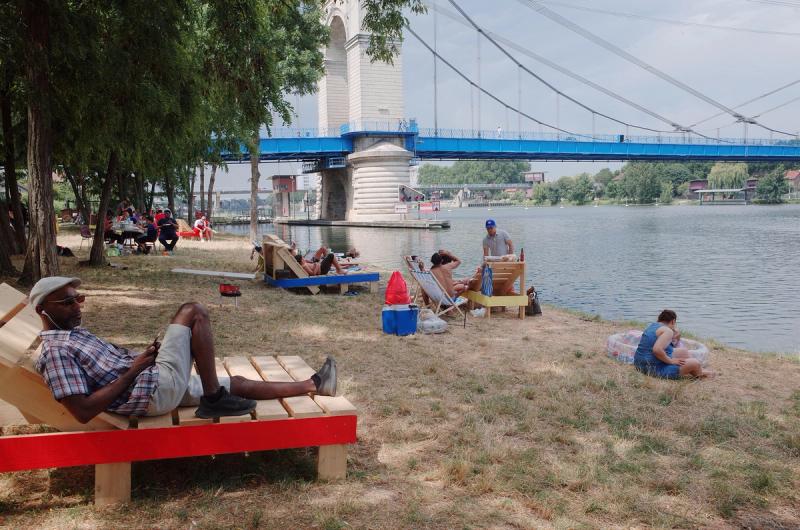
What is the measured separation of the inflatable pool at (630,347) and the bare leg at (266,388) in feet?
12.8

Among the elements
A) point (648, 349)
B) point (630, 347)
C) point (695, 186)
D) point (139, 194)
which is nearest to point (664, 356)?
point (648, 349)

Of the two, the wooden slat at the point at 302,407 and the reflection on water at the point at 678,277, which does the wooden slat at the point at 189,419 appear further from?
the reflection on water at the point at 678,277

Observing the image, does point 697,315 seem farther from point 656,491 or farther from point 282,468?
point 282,468

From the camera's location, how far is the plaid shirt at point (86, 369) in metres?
2.98

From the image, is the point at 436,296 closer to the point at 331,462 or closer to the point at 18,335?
the point at 331,462

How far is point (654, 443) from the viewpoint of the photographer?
4.23 metres

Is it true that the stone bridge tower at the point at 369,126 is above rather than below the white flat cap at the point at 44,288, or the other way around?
above

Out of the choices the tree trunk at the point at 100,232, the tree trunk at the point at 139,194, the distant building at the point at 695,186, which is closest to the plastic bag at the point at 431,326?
the tree trunk at the point at 100,232

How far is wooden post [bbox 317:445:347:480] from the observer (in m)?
3.54

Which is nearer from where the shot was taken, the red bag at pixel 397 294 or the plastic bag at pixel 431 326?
the red bag at pixel 397 294

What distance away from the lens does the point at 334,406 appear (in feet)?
11.7

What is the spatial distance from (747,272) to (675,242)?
13.3 metres

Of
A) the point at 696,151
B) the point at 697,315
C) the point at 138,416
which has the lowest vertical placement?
the point at 697,315

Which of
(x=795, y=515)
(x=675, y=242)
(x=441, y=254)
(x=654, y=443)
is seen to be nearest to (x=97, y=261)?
(x=441, y=254)
